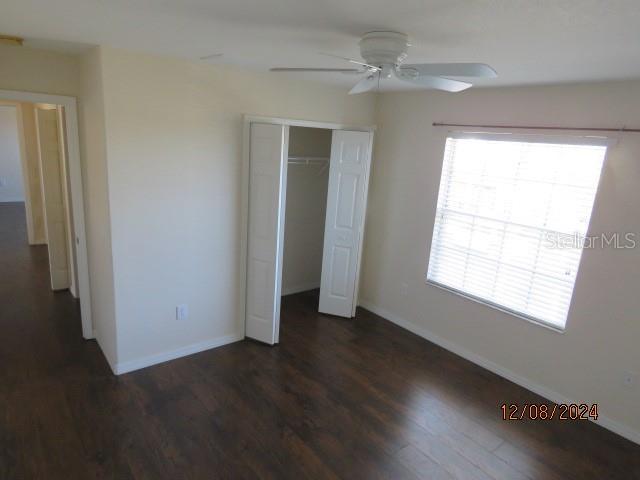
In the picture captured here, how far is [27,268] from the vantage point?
5.53 meters

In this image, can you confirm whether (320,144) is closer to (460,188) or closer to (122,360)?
(460,188)

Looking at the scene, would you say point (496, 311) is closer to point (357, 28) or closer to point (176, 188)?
point (357, 28)

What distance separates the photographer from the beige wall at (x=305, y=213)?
4.89 m

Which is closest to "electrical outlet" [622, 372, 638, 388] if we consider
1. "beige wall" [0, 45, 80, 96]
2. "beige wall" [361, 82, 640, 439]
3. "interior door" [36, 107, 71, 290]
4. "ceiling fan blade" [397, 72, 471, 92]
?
"beige wall" [361, 82, 640, 439]

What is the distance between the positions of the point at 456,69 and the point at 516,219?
2061 mm

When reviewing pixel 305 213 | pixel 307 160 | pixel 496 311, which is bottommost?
pixel 496 311

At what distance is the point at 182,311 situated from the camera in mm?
3568

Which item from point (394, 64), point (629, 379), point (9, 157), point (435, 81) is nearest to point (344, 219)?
point (435, 81)

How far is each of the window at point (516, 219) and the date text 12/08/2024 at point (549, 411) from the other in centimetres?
64

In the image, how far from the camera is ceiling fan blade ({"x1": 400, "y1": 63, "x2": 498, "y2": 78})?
→ 1729 mm

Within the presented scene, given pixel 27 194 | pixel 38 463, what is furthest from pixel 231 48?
pixel 27 194

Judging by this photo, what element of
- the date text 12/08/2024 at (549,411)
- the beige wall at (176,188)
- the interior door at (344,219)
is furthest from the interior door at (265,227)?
the date text 12/08/2024 at (549,411)

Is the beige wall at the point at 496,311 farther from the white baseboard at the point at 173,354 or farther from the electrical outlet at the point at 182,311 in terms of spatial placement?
the electrical outlet at the point at 182,311

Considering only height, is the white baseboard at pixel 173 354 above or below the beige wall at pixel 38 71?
below
